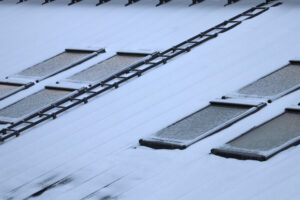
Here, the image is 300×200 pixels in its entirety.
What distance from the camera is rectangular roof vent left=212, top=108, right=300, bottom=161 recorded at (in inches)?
452

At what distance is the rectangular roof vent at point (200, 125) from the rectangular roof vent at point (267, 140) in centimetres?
60

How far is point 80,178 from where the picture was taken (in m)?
12.6

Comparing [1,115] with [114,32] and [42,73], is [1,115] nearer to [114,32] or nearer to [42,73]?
[42,73]

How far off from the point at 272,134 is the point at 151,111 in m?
2.93

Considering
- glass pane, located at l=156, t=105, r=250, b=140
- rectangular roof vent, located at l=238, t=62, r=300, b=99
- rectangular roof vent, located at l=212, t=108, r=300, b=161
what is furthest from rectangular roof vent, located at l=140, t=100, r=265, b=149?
rectangular roof vent, located at l=212, t=108, r=300, b=161

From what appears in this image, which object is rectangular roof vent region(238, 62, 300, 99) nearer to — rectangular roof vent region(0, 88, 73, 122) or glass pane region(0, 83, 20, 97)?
rectangular roof vent region(0, 88, 73, 122)

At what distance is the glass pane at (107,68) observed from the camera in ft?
54.9

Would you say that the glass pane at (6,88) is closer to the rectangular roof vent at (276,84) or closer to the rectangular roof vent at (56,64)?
the rectangular roof vent at (56,64)

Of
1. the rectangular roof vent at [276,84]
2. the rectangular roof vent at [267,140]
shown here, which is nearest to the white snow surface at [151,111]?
the rectangular roof vent at [267,140]

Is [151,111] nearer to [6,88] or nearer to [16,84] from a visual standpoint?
[16,84]

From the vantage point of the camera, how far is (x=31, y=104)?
53.4 feet

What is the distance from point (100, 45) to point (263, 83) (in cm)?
542

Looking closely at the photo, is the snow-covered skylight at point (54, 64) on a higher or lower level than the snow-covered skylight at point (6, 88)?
higher

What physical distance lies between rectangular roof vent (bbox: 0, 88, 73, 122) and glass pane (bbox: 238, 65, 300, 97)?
158 inches
